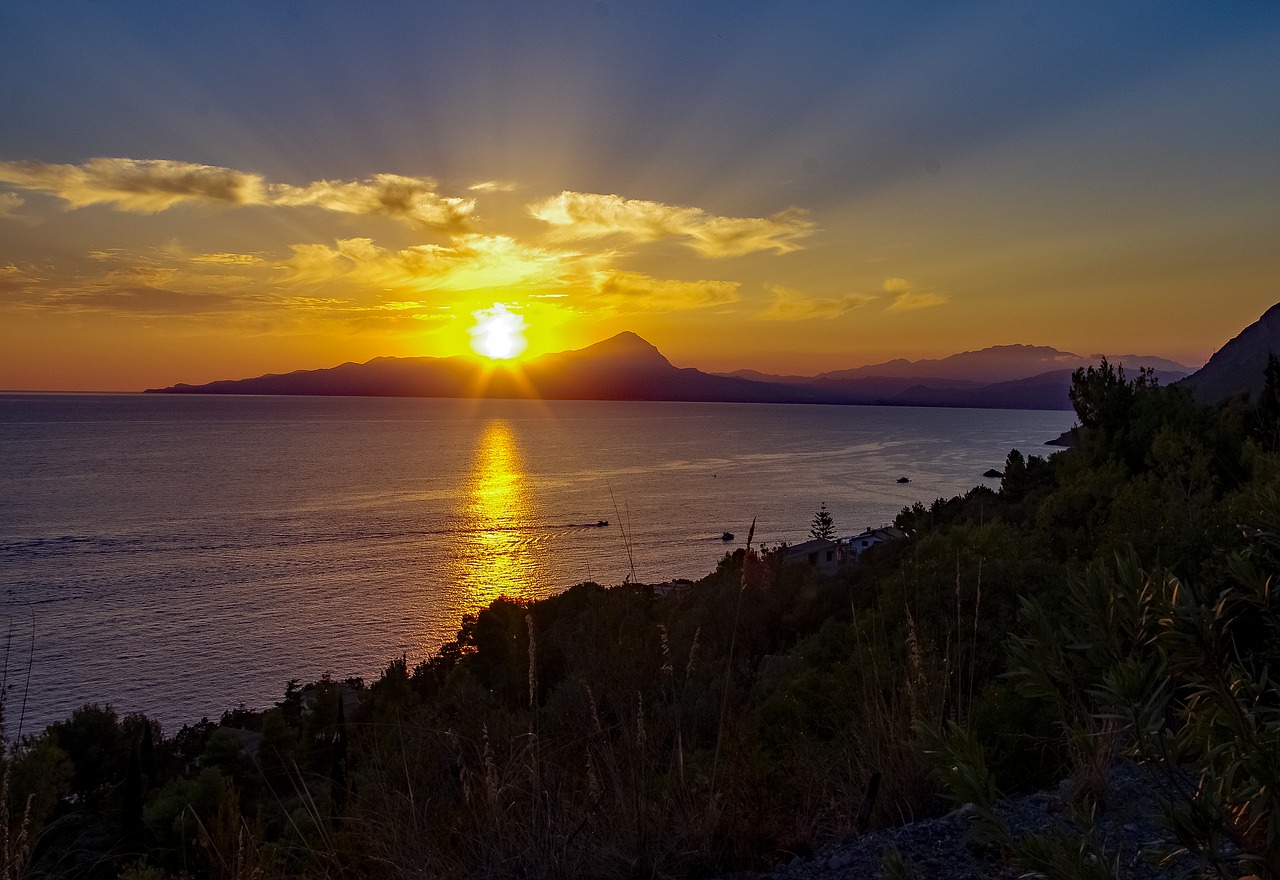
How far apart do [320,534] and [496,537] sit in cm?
1285

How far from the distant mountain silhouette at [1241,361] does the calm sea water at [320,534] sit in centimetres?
2445

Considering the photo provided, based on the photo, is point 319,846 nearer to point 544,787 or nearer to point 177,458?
point 544,787

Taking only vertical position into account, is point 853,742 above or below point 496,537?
above

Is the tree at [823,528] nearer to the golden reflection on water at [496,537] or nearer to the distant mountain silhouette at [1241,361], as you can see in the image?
the golden reflection on water at [496,537]

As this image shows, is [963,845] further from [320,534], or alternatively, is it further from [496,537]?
[320,534]

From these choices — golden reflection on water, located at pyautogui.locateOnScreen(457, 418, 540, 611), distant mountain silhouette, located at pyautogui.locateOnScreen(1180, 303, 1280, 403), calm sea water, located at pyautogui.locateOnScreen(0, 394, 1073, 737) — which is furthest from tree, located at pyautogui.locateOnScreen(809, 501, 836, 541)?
distant mountain silhouette, located at pyautogui.locateOnScreen(1180, 303, 1280, 403)

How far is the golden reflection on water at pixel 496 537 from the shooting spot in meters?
45.9

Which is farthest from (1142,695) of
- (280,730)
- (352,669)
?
(352,669)

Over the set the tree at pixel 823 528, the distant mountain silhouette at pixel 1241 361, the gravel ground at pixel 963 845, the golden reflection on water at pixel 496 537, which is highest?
the distant mountain silhouette at pixel 1241 361

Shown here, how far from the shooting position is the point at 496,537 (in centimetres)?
5906

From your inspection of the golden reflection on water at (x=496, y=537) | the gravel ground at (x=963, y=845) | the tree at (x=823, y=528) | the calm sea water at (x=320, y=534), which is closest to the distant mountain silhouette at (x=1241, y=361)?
the calm sea water at (x=320, y=534)

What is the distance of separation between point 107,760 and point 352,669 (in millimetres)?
12881

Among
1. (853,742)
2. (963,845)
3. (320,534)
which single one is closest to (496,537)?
(320,534)

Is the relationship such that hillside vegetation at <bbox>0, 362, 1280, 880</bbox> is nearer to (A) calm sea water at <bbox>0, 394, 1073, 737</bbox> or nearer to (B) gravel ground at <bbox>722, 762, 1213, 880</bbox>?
(B) gravel ground at <bbox>722, 762, 1213, 880</bbox>
